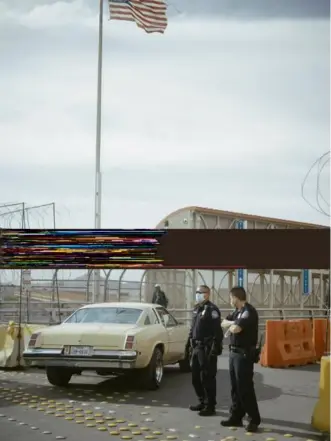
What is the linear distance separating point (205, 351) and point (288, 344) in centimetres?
597

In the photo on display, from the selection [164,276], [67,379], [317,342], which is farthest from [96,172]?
[67,379]

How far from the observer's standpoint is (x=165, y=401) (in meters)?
9.31

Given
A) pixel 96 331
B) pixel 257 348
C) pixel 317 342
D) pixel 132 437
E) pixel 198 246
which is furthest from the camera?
pixel 317 342

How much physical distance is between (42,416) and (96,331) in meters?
2.03

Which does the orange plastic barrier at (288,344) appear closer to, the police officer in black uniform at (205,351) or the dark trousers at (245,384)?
the police officer in black uniform at (205,351)

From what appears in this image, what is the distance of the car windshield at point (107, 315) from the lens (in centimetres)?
1066

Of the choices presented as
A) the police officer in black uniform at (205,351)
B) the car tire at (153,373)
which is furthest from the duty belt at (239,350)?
the car tire at (153,373)

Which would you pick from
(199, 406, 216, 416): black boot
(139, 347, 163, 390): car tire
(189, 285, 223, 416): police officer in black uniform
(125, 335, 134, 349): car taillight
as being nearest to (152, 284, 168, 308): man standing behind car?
(139, 347, 163, 390): car tire

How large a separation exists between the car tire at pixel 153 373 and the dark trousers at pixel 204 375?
59.8 inches

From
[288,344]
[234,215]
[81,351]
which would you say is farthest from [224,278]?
[81,351]

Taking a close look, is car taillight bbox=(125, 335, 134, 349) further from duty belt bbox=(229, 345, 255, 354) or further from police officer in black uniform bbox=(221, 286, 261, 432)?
duty belt bbox=(229, 345, 255, 354)

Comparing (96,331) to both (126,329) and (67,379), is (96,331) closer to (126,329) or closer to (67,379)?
(126,329)

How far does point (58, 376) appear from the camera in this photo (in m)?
10.4

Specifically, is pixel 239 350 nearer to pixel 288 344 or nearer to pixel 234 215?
pixel 288 344
